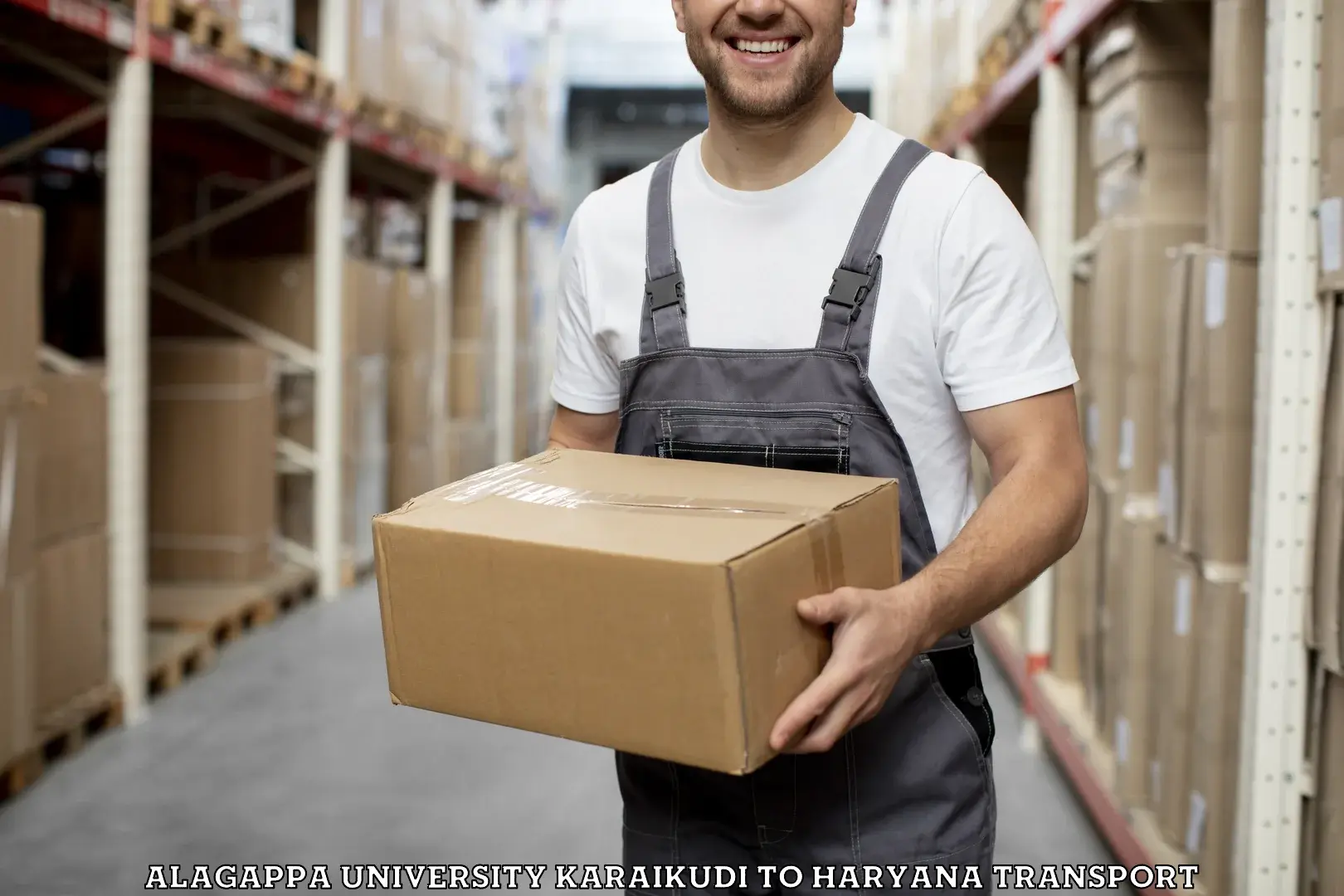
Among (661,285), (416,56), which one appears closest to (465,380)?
(416,56)

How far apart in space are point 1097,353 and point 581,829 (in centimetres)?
199

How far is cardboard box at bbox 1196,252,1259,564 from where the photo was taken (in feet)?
8.81

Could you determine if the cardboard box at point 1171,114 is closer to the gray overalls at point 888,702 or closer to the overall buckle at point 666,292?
the gray overalls at point 888,702

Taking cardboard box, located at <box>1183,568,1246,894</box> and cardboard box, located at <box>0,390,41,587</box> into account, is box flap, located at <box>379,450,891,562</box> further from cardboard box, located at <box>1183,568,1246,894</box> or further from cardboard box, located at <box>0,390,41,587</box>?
cardboard box, located at <box>0,390,41,587</box>

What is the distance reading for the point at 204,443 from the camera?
19.1 feet

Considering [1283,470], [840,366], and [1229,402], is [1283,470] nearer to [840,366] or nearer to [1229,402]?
[1229,402]

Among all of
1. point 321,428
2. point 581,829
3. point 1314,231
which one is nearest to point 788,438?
point 1314,231

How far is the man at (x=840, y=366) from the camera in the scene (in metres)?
1.49

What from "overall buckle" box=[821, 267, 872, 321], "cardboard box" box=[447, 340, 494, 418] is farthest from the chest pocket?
"cardboard box" box=[447, 340, 494, 418]

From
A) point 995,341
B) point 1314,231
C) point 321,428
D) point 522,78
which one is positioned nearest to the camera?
point 995,341

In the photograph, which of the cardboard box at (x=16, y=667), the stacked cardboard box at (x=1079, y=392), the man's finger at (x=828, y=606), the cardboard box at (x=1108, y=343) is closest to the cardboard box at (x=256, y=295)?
the cardboard box at (x=16, y=667)

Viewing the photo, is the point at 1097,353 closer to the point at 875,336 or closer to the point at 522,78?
the point at 875,336

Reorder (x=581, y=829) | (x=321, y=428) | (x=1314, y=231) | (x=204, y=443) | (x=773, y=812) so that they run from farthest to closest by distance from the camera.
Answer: (x=321, y=428)
(x=204, y=443)
(x=581, y=829)
(x=1314, y=231)
(x=773, y=812)

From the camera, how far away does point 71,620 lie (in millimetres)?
4254
